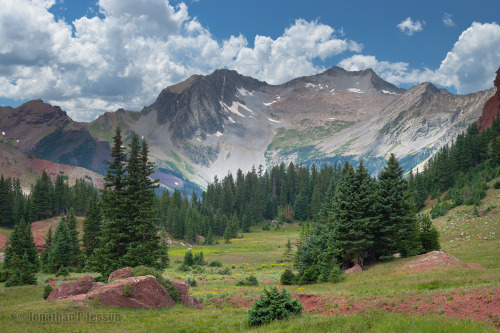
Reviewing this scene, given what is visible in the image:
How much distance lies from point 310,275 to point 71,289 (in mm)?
23139

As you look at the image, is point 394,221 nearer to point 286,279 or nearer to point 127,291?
point 286,279

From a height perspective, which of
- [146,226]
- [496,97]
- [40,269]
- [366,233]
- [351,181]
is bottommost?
[40,269]

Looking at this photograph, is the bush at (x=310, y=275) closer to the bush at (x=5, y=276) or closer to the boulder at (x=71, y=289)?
the boulder at (x=71, y=289)

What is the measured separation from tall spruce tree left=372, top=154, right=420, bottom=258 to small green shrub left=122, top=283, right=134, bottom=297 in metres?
26.2

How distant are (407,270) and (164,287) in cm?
2093

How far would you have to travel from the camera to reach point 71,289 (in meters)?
20.0

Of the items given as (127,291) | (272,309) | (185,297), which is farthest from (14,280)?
(272,309)

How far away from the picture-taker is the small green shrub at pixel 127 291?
61.4 ft

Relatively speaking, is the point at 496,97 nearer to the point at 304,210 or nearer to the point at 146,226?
the point at 304,210

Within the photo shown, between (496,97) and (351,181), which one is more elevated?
(496,97)

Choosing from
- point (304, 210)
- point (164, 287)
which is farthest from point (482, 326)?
point (304, 210)

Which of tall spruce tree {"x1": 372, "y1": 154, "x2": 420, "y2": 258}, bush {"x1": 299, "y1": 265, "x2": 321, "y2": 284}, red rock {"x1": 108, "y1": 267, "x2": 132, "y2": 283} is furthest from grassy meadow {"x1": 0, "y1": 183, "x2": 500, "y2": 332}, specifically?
red rock {"x1": 108, "y1": 267, "x2": 132, "y2": 283}

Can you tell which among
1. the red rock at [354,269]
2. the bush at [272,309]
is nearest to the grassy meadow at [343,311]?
the bush at [272,309]

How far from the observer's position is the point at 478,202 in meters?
51.9
